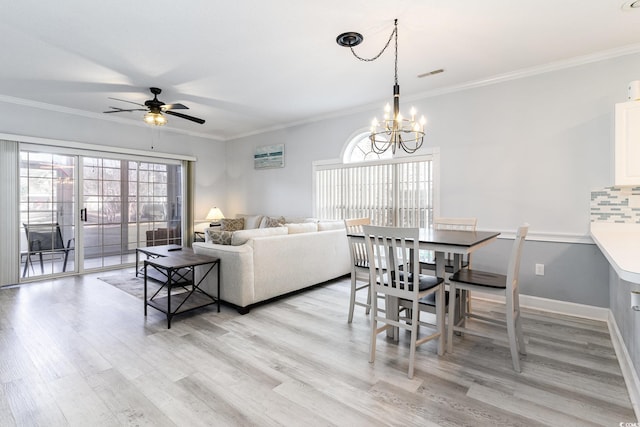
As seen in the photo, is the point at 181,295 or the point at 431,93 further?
the point at 431,93

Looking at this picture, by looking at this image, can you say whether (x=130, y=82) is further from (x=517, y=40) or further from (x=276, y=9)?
(x=517, y=40)

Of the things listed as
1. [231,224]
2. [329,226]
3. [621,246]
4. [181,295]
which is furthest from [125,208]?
[621,246]

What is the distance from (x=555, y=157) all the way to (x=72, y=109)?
6.79 metres

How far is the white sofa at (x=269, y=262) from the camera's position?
328 centimetres

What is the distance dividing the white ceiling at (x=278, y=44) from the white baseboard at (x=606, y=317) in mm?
2583

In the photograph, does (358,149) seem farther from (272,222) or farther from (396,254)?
(396,254)

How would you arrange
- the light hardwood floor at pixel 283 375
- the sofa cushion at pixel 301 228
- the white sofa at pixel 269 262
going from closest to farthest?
the light hardwood floor at pixel 283 375, the white sofa at pixel 269 262, the sofa cushion at pixel 301 228

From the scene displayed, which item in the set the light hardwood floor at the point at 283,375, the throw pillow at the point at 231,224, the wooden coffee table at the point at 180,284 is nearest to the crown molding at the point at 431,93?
the throw pillow at the point at 231,224

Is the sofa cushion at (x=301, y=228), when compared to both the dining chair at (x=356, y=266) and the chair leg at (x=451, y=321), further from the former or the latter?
the chair leg at (x=451, y=321)

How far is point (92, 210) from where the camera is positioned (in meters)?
5.21

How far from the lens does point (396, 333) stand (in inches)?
104

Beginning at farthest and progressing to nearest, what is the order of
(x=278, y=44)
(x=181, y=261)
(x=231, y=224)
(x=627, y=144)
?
(x=231, y=224)
(x=181, y=261)
(x=278, y=44)
(x=627, y=144)

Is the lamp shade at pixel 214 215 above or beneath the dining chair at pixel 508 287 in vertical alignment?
above

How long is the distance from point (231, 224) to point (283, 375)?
15.1ft
